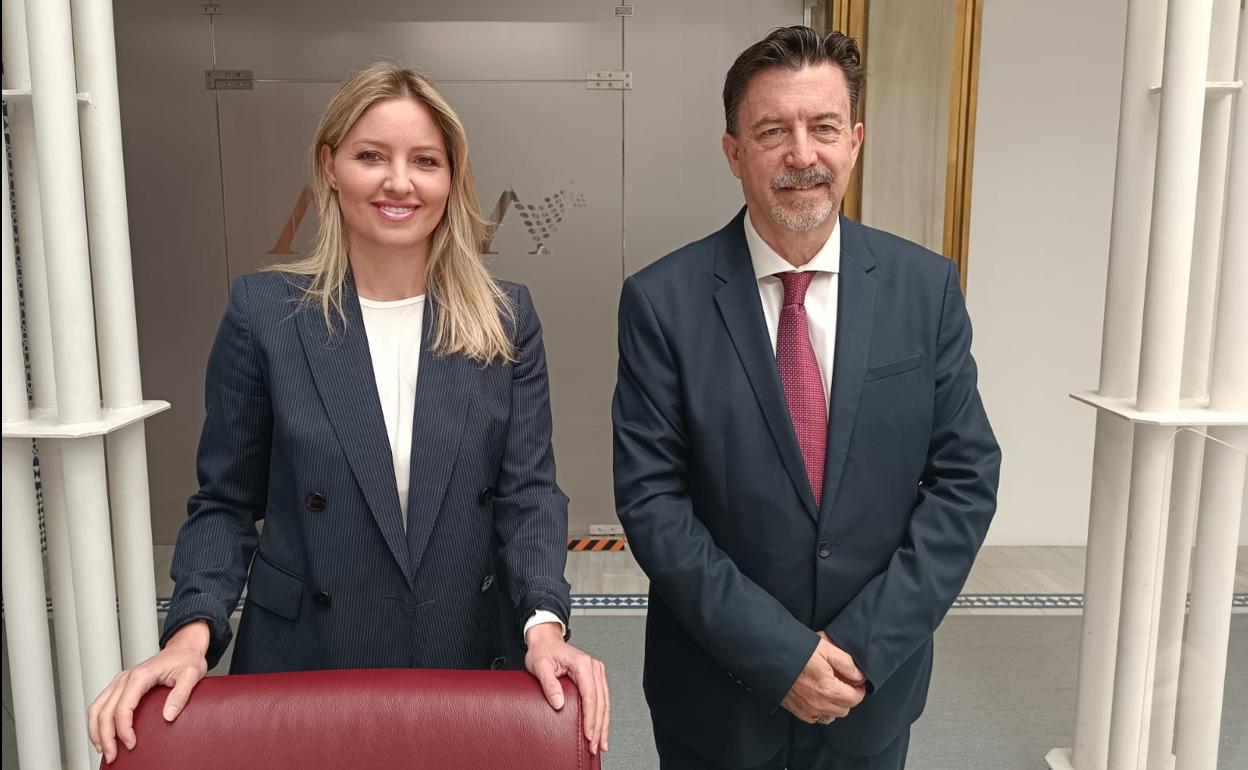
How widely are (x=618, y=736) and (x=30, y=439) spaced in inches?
75.3

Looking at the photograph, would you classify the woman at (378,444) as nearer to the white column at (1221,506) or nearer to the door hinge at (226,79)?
the white column at (1221,506)

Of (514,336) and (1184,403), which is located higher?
(514,336)

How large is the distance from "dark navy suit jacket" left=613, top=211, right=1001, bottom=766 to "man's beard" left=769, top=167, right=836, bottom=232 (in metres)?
0.12

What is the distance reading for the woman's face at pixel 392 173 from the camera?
1485 millimetres

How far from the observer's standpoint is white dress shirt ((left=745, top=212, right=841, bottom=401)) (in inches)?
67.3

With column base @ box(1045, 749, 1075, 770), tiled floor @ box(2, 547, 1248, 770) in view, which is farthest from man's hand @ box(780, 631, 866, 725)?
tiled floor @ box(2, 547, 1248, 770)

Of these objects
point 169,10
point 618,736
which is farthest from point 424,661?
point 169,10

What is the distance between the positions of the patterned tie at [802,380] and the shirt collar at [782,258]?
0.02m

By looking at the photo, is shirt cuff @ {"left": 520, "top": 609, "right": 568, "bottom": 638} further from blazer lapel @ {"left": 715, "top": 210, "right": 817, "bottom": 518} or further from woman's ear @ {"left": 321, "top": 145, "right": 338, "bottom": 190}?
woman's ear @ {"left": 321, "top": 145, "right": 338, "bottom": 190}

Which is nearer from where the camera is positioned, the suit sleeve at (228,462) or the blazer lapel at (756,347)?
the suit sleeve at (228,462)

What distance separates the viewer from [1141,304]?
2.24m

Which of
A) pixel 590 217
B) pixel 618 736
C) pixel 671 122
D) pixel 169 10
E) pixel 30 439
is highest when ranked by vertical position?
pixel 169 10

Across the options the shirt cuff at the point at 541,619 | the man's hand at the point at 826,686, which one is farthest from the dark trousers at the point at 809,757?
the shirt cuff at the point at 541,619

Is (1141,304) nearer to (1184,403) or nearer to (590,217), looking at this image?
(1184,403)
